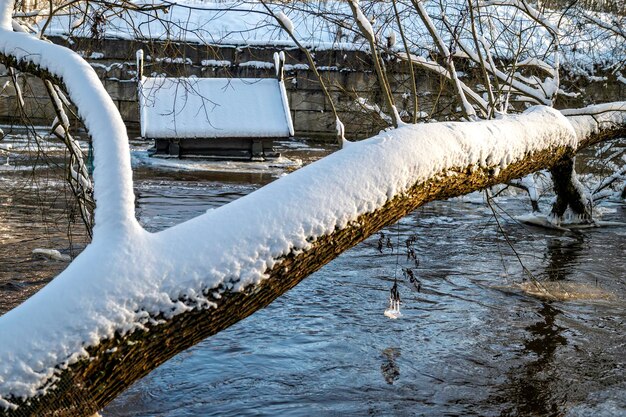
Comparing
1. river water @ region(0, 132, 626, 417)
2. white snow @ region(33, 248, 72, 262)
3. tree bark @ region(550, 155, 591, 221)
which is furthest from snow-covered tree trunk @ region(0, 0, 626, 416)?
tree bark @ region(550, 155, 591, 221)

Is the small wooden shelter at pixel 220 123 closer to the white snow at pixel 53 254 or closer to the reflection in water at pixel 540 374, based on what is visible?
the white snow at pixel 53 254

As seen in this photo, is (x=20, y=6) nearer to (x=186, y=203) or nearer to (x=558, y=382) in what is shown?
(x=558, y=382)

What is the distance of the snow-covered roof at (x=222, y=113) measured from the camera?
1683cm

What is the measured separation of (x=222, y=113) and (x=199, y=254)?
14.4 metres

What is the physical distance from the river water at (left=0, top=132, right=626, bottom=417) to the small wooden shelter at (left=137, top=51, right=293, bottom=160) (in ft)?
20.9

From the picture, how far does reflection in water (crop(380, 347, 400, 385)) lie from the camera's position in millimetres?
5746

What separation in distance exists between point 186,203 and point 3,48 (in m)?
7.91

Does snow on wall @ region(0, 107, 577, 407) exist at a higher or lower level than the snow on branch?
lower

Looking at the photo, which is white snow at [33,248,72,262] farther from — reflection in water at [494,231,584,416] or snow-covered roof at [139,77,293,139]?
snow-covered roof at [139,77,293,139]

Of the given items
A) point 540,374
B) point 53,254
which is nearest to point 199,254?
point 540,374

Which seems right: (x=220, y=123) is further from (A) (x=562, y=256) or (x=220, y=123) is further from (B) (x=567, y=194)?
(A) (x=562, y=256)

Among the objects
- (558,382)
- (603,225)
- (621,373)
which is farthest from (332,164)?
(603,225)

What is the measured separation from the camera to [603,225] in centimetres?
1127

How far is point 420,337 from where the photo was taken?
6551 mm
